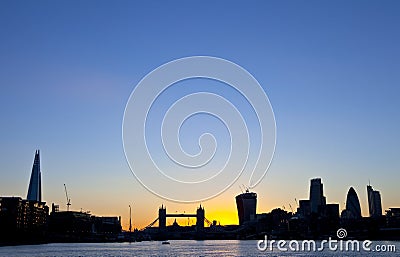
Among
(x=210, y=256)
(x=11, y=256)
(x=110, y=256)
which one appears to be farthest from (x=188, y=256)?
(x=11, y=256)

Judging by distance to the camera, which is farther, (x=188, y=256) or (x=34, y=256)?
(x=188, y=256)

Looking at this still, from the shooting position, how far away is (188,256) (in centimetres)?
13850

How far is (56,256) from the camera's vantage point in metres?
133

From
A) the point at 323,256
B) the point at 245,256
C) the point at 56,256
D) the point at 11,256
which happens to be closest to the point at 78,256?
the point at 56,256

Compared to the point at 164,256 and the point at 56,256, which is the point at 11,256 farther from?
the point at 164,256

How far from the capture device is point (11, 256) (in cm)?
13038

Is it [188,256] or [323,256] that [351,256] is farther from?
[188,256]

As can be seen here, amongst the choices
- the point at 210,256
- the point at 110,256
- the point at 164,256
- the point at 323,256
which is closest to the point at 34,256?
the point at 110,256

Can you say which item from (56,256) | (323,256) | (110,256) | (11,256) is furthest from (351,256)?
(11,256)

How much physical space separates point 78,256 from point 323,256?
183ft

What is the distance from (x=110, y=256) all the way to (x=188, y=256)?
18326 millimetres

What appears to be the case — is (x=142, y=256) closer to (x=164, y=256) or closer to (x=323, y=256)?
(x=164, y=256)

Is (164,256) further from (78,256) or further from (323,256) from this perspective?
(323,256)

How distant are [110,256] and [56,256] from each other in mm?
12424
